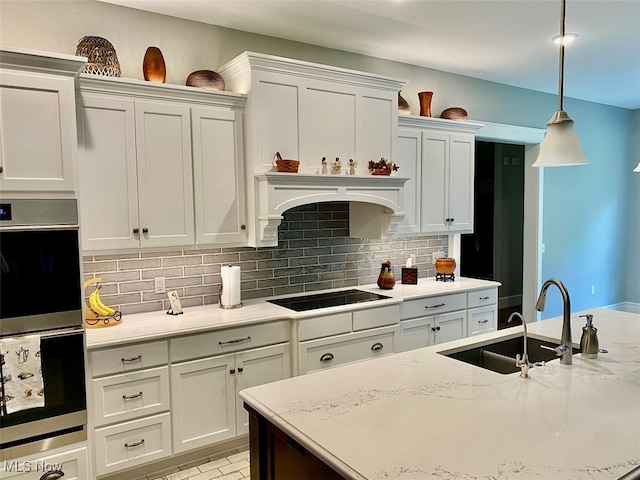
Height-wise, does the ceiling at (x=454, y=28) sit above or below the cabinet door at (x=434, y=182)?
above

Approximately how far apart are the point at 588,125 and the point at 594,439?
5.68 metres

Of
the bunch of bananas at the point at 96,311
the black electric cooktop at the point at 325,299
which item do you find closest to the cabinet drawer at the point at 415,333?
the black electric cooktop at the point at 325,299

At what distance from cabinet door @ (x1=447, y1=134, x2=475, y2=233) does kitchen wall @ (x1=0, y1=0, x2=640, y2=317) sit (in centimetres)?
46

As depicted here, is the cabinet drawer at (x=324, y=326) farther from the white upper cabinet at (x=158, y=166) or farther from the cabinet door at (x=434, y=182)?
the cabinet door at (x=434, y=182)

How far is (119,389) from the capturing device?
2598 mm

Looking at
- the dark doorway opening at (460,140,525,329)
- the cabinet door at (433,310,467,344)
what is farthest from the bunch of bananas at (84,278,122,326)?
the dark doorway opening at (460,140,525,329)

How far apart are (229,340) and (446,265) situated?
2293 mm

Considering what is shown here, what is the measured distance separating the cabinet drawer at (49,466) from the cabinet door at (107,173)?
3.57 ft

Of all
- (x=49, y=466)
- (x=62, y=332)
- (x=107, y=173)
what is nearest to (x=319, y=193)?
(x=107, y=173)

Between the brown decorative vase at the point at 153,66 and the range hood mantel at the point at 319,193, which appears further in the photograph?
the range hood mantel at the point at 319,193

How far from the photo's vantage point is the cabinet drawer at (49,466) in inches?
89.0

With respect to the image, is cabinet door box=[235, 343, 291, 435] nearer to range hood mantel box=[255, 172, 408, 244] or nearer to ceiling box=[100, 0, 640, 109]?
range hood mantel box=[255, 172, 408, 244]

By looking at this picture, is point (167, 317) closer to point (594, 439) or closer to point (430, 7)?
point (594, 439)

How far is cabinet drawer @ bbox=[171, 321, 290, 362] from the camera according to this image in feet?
9.04
